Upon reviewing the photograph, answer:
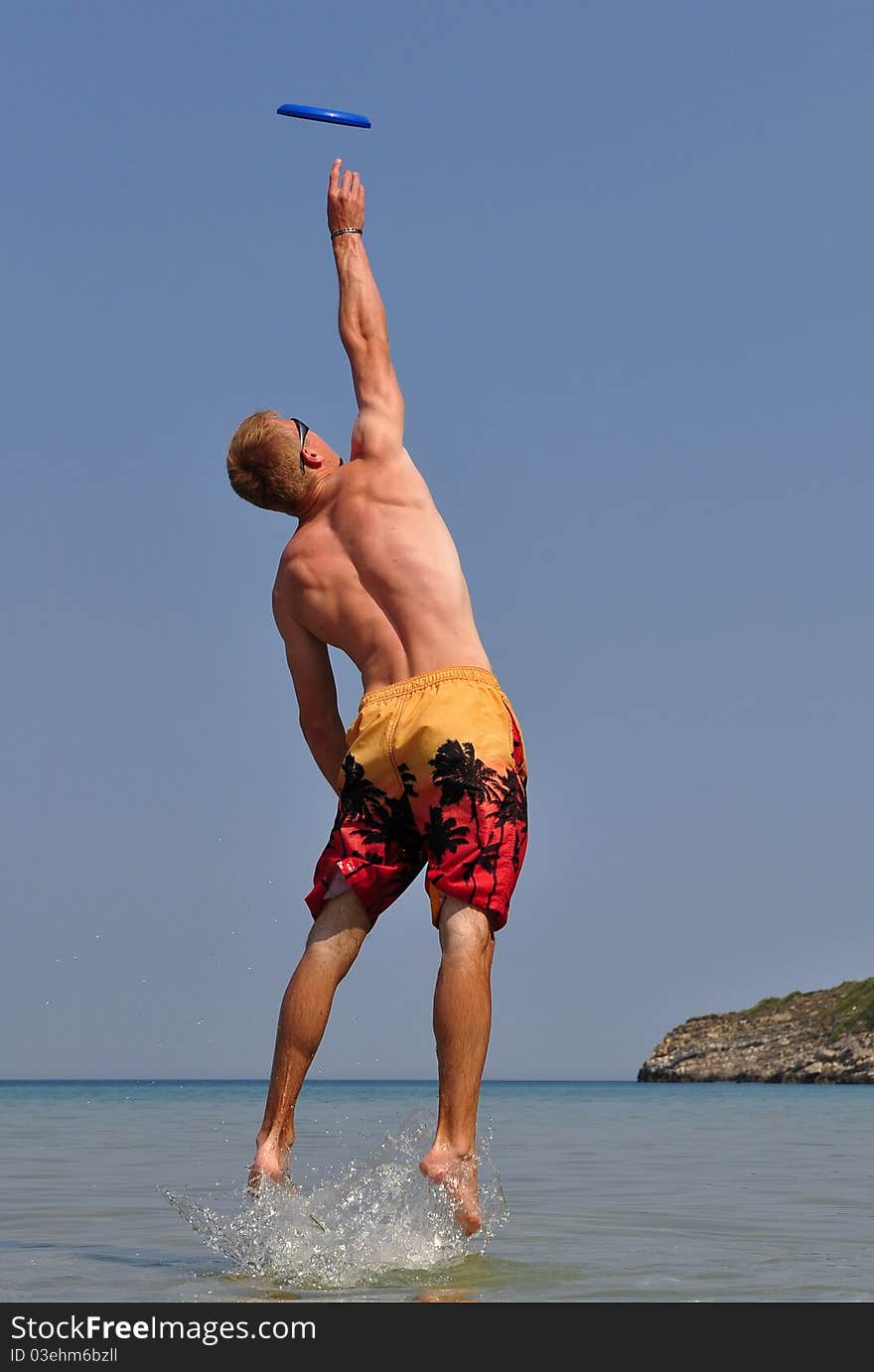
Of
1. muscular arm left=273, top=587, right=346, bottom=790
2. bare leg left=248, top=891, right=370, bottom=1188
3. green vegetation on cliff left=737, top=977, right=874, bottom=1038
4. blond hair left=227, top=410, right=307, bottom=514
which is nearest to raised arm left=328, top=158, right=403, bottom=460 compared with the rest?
blond hair left=227, top=410, right=307, bottom=514

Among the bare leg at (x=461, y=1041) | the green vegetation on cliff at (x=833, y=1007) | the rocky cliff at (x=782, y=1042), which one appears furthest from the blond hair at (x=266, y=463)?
the green vegetation on cliff at (x=833, y=1007)

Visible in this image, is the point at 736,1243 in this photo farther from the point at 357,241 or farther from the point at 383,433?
the point at 357,241

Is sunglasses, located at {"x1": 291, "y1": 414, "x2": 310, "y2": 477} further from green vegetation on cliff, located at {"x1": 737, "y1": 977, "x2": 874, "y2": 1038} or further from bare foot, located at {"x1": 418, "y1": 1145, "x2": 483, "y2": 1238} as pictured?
green vegetation on cliff, located at {"x1": 737, "y1": 977, "x2": 874, "y2": 1038}

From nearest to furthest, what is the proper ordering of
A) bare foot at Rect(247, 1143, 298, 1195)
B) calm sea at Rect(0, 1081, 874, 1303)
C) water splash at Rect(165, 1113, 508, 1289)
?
1. calm sea at Rect(0, 1081, 874, 1303)
2. water splash at Rect(165, 1113, 508, 1289)
3. bare foot at Rect(247, 1143, 298, 1195)

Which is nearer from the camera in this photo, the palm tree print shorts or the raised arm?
the palm tree print shorts

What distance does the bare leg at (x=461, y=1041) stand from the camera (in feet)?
13.6

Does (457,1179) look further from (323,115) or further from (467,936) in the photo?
(323,115)

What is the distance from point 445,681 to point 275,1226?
5.22ft

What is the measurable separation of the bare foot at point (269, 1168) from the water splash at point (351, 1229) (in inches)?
1.3

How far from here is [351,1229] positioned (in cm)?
423

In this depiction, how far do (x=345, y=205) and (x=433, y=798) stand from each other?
77.8 inches

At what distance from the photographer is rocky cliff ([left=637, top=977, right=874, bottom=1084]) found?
180 ft

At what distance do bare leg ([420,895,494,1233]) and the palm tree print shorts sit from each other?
3.4 inches

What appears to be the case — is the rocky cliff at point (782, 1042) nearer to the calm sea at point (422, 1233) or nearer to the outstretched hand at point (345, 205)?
the calm sea at point (422, 1233)
